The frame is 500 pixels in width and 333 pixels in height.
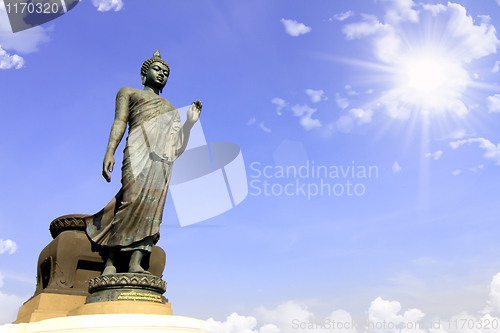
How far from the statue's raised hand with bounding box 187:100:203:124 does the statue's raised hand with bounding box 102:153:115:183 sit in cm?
188

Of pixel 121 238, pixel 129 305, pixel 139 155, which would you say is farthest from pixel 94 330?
pixel 139 155

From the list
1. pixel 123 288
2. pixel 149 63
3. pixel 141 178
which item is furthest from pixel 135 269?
pixel 149 63

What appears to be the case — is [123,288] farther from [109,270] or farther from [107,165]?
[107,165]

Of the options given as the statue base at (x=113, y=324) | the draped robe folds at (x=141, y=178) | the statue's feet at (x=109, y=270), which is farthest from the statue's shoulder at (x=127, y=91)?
the statue base at (x=113, y=324)

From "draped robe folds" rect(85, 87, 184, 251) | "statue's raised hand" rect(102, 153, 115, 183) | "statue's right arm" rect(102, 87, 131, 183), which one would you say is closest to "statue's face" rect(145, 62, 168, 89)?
"draped robe folds" rect(85, 87, 184, 251)

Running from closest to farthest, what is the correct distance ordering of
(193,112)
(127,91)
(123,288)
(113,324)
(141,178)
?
1. (113,324)
2. (123,288)
3. (141,178)
4. (127,91)
5. (193,112)

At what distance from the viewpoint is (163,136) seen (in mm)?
8234

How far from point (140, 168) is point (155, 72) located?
2539 millimetres

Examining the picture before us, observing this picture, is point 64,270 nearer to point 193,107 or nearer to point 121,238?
point 121,238

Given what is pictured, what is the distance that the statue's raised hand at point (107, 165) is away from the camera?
760cm

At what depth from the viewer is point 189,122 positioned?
8.78 metres

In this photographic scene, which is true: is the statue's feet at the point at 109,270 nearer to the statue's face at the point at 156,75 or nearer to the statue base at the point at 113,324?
the statue base at the point at 113,324

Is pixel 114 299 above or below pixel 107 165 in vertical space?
below

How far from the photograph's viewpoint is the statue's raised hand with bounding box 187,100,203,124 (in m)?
8.77
